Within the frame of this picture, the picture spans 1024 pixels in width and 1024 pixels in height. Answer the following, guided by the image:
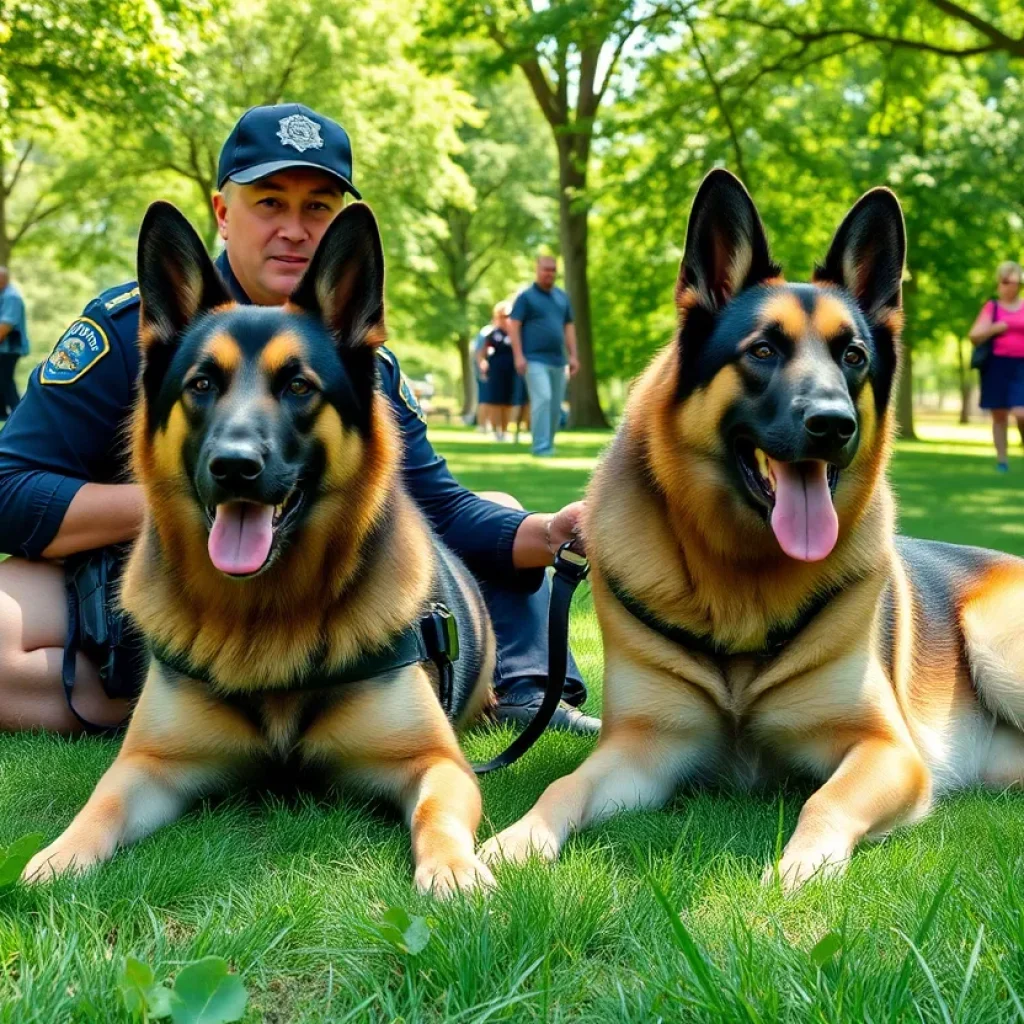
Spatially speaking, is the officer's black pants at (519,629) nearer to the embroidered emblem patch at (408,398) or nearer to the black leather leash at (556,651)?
the embroidered emblem patch at (408,398)

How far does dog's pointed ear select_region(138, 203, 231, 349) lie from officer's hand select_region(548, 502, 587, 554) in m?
1.41

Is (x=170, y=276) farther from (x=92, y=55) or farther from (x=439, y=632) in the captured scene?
(x=92, y=55)

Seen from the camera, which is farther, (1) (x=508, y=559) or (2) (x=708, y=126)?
(2) (x=708, y=126)

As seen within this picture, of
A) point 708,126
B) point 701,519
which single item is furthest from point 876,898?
point 708,126

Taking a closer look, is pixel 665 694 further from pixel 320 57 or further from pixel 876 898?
pixel 320 57

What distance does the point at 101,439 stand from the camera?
13.4ft

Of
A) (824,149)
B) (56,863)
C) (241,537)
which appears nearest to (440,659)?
(241,537)

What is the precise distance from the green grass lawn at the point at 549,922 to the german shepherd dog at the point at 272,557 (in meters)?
0.18

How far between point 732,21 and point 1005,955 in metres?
17.9

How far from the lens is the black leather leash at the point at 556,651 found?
3543mm

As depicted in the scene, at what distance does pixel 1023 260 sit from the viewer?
2909cm

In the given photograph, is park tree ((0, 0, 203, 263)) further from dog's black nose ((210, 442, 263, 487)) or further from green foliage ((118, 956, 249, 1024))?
green foliage ((118, 956, 249, 1024))

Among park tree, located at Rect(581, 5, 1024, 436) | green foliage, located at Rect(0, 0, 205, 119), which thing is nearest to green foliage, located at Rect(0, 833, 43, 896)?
green foliage, located at Rect(0, 0, 205, 119)

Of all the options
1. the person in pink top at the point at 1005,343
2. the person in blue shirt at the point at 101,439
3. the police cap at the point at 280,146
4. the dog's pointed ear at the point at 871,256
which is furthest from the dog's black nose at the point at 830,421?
the person in pink top at the point at 1005,343
